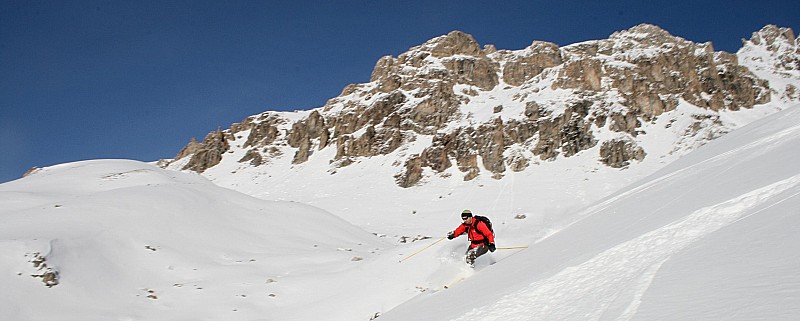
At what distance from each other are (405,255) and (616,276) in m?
11.8

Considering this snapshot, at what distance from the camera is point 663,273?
4.39m

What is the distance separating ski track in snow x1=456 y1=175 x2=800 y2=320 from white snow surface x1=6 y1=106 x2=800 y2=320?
2 cm

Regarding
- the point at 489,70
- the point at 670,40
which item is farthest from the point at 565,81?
the point at 670,40

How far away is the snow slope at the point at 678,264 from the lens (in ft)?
10.7

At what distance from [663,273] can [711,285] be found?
2.86 feet

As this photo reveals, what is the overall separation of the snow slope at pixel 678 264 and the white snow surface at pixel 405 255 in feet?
0.08

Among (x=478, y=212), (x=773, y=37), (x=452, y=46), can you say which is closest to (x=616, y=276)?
(x=478, y=212)

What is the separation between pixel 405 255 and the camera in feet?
53.4

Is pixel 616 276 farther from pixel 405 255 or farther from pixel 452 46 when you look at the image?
pixel 452 46

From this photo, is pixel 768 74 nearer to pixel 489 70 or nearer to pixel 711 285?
pixel 489 70

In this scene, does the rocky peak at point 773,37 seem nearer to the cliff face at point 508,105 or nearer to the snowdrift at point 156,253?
the cliff face at point 508,105

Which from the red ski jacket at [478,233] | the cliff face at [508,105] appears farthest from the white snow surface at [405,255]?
the cliff face at [508,105]

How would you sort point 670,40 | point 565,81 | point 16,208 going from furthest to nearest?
1. point 670,40
2. point 565,81
3. point 16,208

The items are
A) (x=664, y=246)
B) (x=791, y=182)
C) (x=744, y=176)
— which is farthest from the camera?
(x=744, y=176)
